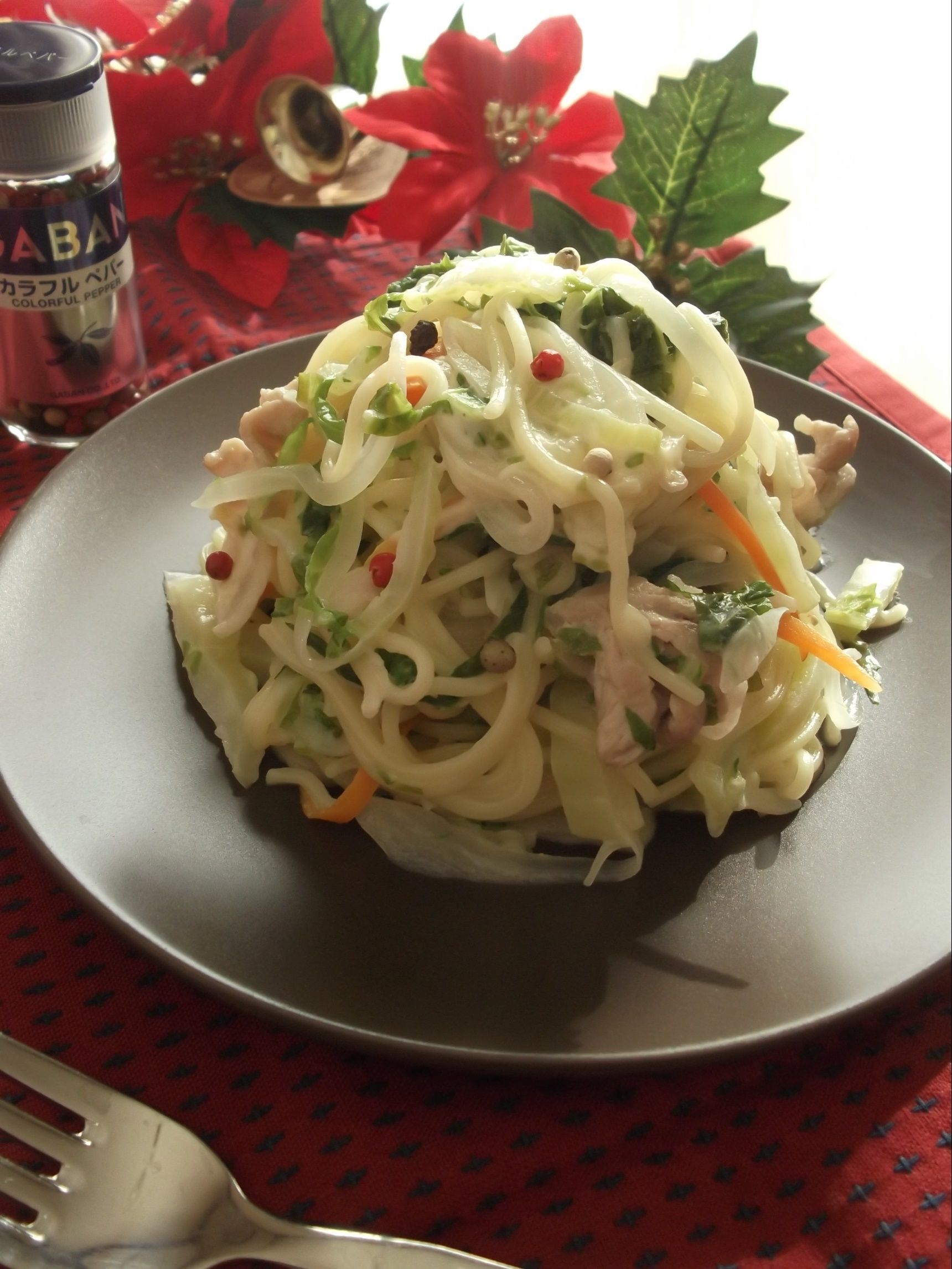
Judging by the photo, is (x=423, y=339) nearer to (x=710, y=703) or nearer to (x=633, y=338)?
Result: (x=633, y=338)

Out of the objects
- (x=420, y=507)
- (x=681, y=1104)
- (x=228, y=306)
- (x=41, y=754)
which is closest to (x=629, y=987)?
(x=681, y=1104)

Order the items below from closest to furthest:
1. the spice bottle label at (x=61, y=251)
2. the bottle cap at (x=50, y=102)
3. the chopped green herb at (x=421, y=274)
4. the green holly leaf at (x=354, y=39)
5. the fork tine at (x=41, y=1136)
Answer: the fork tine at (x=41, y=1136)
the chopped green herb at (x=421, y=274)
the bottle cap at (x=50, y=102)
the spice bottle label at (x=61, y=251)
the green holly leaf at (x=354, y=39)

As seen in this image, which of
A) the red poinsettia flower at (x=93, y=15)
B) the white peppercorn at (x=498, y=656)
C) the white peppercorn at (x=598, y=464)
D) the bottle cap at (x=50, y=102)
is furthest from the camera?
the red poinsettia flower at (x=93, y=15)

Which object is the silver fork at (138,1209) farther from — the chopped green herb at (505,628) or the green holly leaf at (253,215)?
the green holly leaf at (253,215)

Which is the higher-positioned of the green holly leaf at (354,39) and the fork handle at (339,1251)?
the green holly leaf at (354,39)

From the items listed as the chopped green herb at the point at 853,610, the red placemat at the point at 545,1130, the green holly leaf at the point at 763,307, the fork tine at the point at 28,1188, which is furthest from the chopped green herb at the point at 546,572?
the green holly leaf at the point at 763,307

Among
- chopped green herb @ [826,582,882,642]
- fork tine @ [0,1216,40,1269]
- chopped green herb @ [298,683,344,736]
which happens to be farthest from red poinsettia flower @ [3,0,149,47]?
fork tine @ [0,1216,40,1269]

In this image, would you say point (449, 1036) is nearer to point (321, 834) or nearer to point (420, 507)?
point (321, 834)

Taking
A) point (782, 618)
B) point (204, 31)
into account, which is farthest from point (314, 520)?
point (204, 31)
